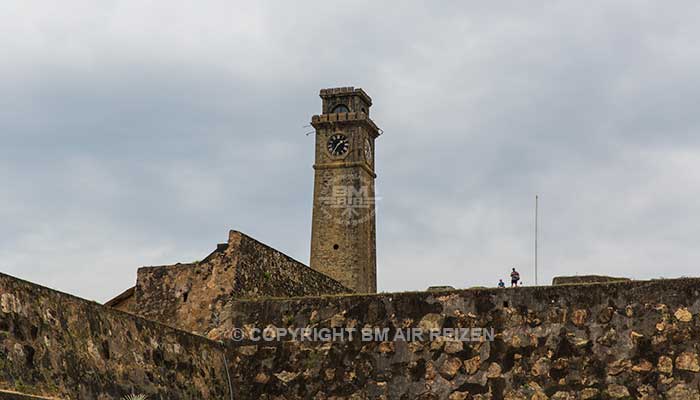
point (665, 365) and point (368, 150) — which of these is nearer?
point (665, 365)

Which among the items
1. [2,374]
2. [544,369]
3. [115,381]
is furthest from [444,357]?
[2,374]

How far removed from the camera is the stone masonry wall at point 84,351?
823 cm

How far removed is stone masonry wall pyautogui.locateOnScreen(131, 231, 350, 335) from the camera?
1366cm

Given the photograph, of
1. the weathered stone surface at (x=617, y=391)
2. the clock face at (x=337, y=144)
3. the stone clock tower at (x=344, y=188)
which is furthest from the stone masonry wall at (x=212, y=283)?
the clock face at (x=337, y=144)

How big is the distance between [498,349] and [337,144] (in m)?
53.0

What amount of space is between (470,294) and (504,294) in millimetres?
397

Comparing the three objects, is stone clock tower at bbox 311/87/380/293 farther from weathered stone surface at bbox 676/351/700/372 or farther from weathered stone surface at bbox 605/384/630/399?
weathered stone surface at bbox 676/351/700/372

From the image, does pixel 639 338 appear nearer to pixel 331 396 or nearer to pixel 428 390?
pixel 428 390

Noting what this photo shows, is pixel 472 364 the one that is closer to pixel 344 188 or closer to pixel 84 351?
pixel 84 351

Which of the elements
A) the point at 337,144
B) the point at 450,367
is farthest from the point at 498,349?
the point at 337,144

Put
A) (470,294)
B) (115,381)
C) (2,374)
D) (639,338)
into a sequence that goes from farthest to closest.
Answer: (470,294)
(639,338)
(115,381)
(2,374)

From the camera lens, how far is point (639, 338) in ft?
36.8

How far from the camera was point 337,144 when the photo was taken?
64.4 meters

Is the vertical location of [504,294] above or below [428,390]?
above
